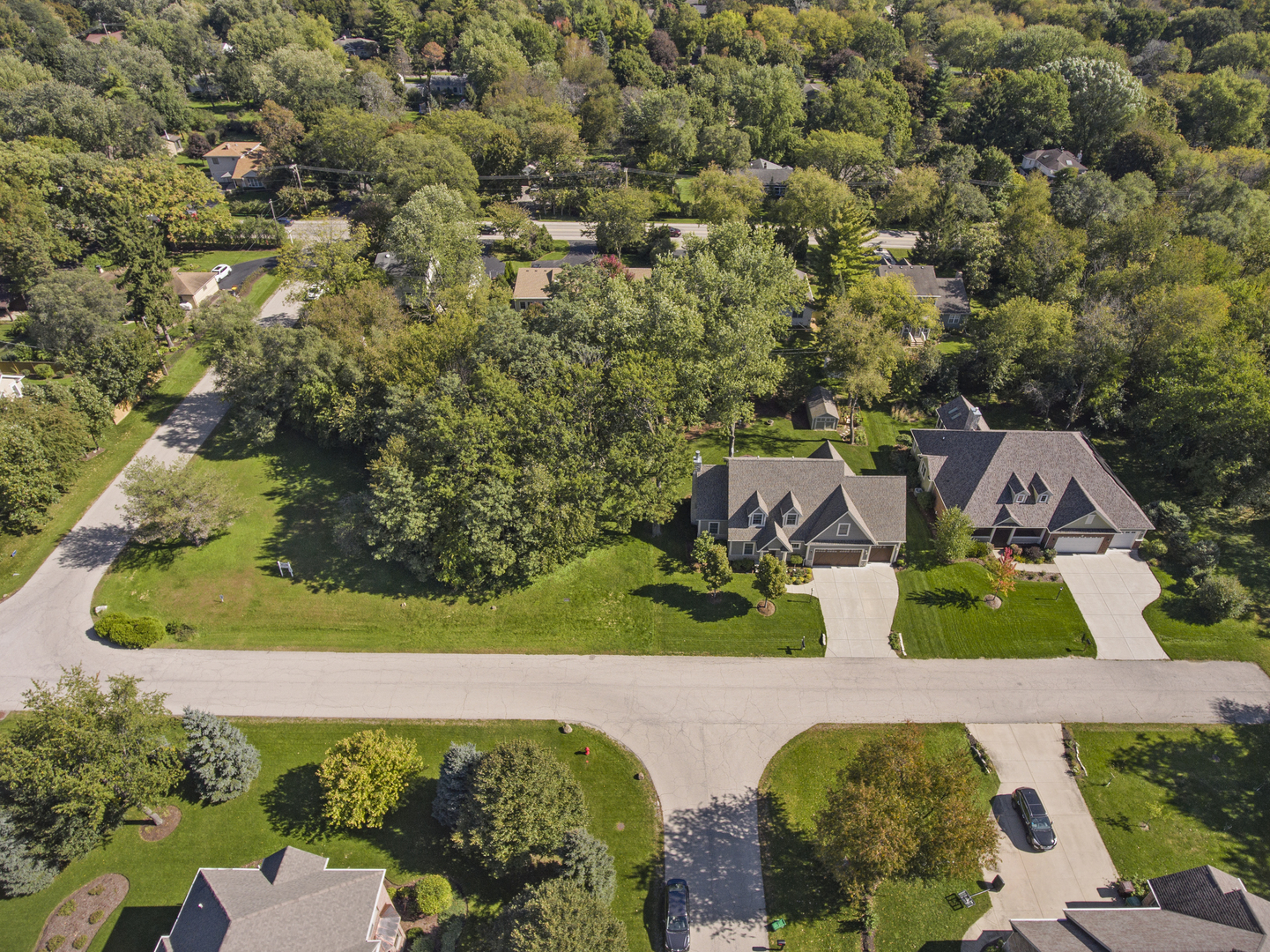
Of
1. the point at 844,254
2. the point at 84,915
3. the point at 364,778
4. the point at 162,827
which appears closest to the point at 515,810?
the point at 364,778

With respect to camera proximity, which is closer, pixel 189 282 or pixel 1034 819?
pixel 1034 819

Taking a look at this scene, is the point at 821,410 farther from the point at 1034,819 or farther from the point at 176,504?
the point at 176,504

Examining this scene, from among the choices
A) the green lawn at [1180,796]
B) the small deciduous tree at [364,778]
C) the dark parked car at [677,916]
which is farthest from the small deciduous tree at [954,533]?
the small deciduous tree at [364,778]

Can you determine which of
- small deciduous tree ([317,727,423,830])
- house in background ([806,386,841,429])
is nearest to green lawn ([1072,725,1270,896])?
house in background ([806,386,841,429])

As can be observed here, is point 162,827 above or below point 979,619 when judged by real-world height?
below

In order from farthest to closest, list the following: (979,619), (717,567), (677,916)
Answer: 1. (717,567)
2. (979,619)
3. (677,916)

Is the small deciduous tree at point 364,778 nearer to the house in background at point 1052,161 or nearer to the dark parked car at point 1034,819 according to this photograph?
the dark parked car at point 1034,819

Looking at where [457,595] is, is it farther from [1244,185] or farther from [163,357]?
[1244,185]

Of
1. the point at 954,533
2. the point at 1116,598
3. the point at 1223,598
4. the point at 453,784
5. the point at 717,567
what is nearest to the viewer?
the point at 453,784
